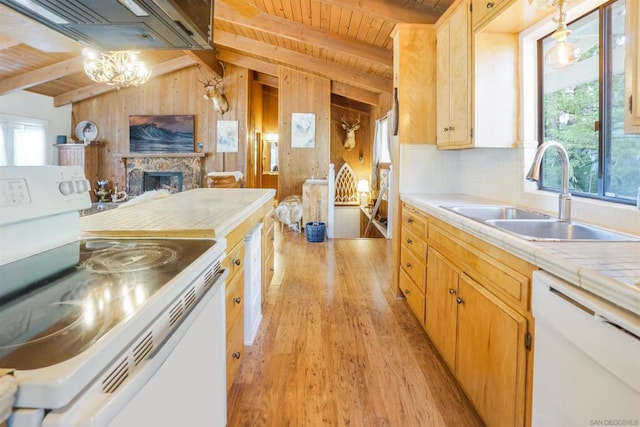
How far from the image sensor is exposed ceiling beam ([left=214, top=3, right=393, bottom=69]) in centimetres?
510

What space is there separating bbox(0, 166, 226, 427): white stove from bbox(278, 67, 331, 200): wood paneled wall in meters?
6.68

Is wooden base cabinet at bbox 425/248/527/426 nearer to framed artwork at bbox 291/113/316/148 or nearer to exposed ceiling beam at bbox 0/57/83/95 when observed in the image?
framed artwork at bbox 291/113/316/148

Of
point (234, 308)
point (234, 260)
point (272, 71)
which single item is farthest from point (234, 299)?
point (272, 71)

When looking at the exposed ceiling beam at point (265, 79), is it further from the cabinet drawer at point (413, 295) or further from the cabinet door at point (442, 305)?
the cabinet door at point (442, 305)

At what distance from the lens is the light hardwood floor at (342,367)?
1698mm

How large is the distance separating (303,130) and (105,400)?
757 cm

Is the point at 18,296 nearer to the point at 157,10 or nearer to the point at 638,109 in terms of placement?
the point at 157,10

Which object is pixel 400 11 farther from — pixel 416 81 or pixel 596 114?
pixel 596 114

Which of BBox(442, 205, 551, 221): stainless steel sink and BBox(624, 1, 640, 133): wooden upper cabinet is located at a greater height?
BBox(624, 1, 640, 133): wooden upper cabinet

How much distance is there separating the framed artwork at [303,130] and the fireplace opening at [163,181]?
9.07 feet

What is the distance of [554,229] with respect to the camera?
174cm

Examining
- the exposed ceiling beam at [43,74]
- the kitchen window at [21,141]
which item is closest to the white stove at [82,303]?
the kitchen window at [21,141]

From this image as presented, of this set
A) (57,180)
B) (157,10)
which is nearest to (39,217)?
(57,180)

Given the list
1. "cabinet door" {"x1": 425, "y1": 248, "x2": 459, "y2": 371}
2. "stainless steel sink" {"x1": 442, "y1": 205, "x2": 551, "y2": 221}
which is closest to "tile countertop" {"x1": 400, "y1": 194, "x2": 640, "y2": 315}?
"cabinet door" {"x1": 425, "y1": 248, "x2": 459, "y2": 371}
